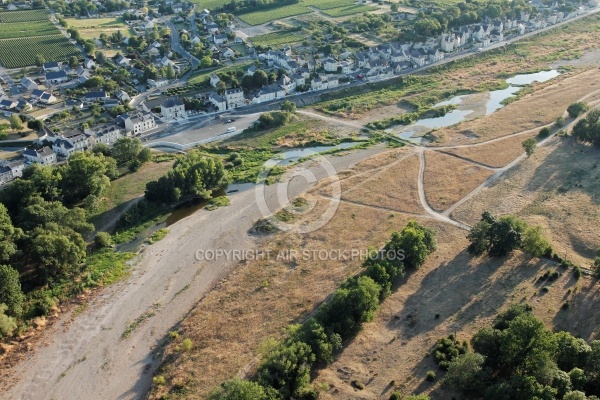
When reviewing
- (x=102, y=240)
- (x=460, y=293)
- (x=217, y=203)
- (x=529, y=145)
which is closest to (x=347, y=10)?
(x=529, y=145)

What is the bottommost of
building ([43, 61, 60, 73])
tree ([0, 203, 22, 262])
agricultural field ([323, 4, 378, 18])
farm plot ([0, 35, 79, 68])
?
tree ([0, 203, 22, 262])

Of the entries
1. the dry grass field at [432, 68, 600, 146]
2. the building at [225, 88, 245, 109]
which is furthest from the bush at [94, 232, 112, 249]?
the dry grass field at [432, 68, 600, 146]

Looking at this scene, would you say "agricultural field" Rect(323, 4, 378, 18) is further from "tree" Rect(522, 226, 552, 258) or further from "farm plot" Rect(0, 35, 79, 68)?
"tree" Rect(522, 226, 552, 258)

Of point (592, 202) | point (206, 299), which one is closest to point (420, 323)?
point (206, 299)

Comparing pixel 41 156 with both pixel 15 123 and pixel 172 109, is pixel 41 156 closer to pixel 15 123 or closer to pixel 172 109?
pixel 15 123

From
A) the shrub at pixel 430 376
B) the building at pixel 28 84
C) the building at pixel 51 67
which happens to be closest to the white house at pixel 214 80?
the building at pixel 28 84

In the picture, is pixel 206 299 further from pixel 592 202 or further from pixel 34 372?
pixel 592 202
